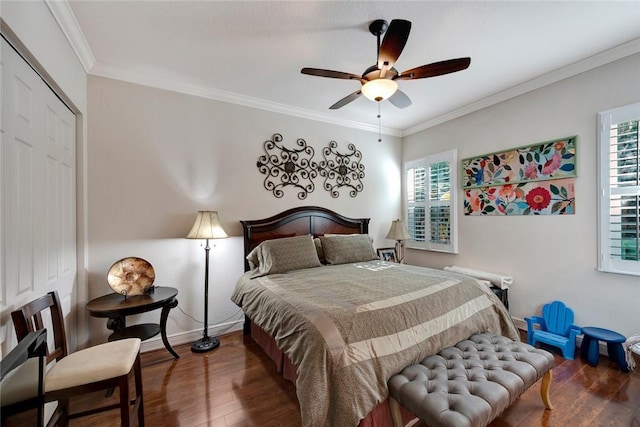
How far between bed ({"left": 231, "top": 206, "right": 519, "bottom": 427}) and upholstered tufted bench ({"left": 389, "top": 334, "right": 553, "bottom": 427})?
8 centimetres

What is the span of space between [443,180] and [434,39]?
2.18 metres

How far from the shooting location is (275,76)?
285 centimetres

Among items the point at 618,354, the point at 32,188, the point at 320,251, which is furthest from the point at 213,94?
the point at 618,354

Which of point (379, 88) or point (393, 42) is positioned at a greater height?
point (393, 42)

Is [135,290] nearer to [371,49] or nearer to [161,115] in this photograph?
[161,115]

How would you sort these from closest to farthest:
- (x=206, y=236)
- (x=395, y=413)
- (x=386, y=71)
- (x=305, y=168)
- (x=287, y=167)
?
(x=395, y=413) < (x=386, y=71) < (x=206, y=236) < (x=287, y=167) < (x=305, y=168)

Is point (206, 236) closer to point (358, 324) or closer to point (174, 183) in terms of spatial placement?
point (174, 183)

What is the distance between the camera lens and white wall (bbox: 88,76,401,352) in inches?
102

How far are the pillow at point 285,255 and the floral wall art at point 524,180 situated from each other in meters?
2.32

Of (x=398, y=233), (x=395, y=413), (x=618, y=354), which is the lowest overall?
(x=618, y=354)

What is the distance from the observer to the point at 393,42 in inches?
68.1

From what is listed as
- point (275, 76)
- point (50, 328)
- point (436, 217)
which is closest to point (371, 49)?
point (275, 76)

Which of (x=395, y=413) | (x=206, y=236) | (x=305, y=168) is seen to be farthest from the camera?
(x=305, y=168)

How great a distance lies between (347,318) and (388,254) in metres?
2.72
